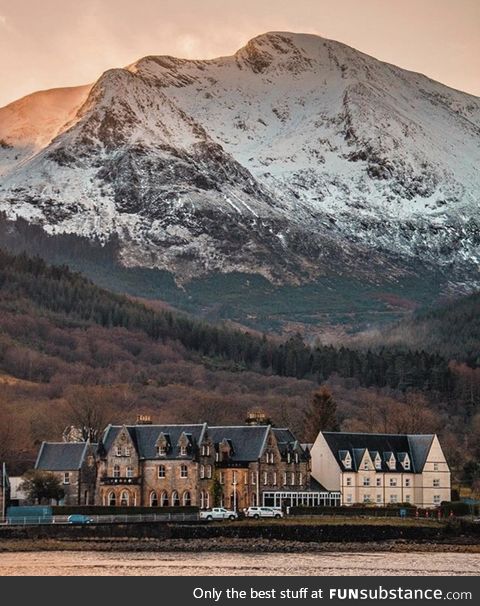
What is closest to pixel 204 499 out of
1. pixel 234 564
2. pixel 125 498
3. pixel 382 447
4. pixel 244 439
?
pixel 125 498

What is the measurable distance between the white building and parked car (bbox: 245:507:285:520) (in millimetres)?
17230

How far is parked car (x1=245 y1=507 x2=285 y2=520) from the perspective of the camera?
122m

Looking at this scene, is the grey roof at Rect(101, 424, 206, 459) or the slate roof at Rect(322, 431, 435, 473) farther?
the slate roof at Rect(322, 431, 435, 473)

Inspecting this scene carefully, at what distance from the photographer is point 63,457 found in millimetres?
131625

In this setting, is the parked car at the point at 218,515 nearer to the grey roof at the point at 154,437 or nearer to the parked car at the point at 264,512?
the parked car at the point at 264,512

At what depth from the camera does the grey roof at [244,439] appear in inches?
5271

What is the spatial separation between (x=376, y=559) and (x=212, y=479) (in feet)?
108

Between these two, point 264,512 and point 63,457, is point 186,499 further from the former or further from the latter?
point 63,457

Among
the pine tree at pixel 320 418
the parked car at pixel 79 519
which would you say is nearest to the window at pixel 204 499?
the parked car at pixel 79 519

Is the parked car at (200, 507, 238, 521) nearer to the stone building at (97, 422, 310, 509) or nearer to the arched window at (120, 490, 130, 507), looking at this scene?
the stone building at (97, 422, 310, 509)

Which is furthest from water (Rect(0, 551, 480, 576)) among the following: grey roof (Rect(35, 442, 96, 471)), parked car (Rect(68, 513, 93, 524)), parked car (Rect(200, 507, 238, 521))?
grey roof (Rect(35, 442, 96, 471))

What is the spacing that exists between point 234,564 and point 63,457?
38.3 metres

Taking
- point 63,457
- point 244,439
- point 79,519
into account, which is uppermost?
point 244,439

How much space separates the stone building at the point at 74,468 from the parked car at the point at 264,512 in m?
15.1
